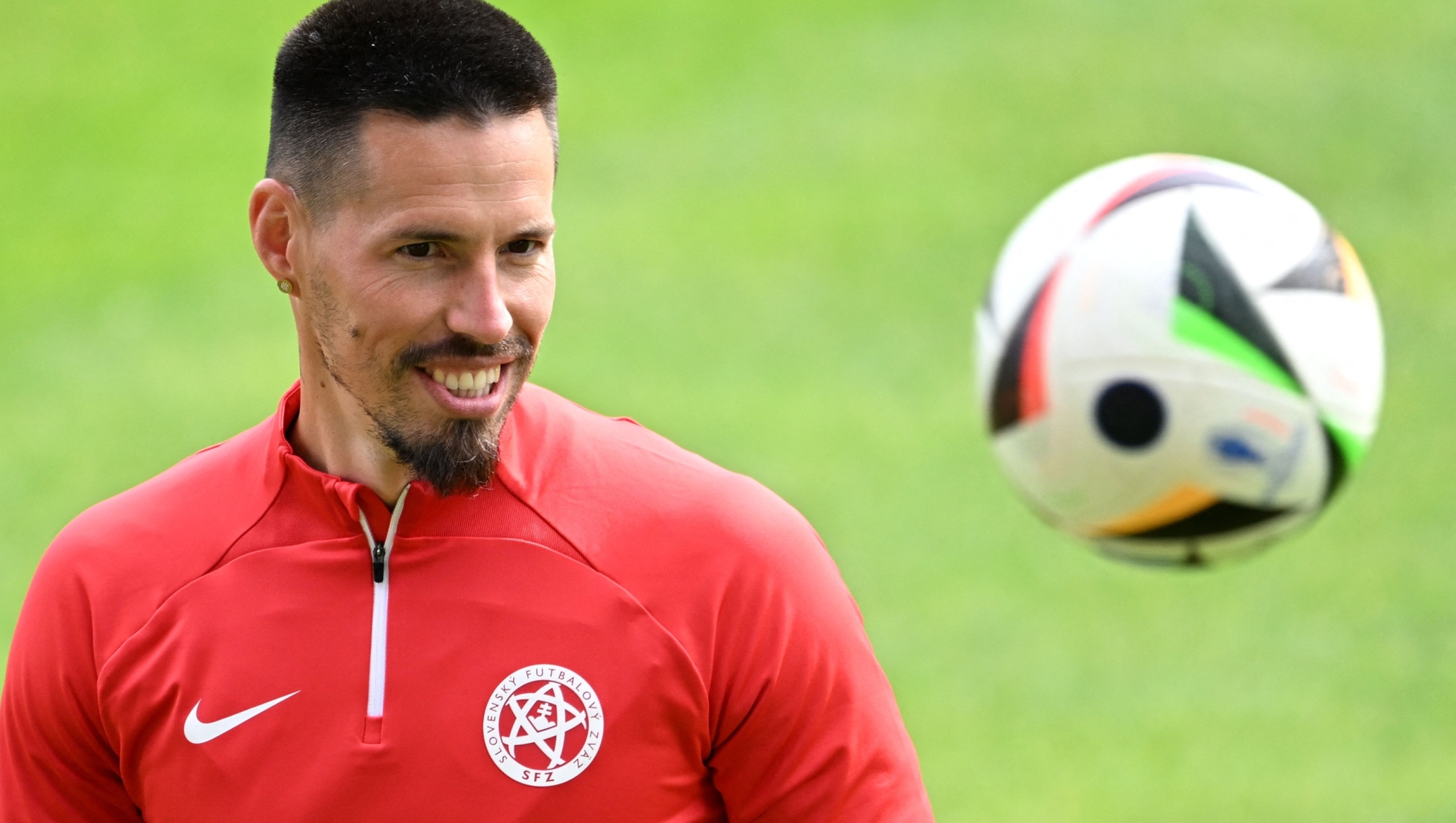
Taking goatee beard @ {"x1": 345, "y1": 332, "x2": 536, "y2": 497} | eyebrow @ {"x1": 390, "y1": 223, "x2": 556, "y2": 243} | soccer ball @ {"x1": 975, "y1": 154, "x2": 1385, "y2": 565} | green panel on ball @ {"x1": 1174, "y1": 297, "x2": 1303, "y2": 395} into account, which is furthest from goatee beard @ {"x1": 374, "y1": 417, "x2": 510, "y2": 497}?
green panel on ball @ {"x1": 1174, "y1": 297, "x2": 1303, "y2": 395}

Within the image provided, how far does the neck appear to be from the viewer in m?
3.18

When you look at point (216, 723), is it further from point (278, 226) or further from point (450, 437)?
point (278, 226)

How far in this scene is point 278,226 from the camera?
3.21 meters

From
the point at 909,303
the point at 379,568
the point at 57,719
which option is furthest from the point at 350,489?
the point at 909,303

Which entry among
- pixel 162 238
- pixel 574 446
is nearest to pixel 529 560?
pixel 574 446

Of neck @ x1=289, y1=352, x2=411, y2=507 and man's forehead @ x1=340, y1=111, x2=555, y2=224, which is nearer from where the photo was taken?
man's forehead @ x1=340, y1=111, x2=555, y2=224

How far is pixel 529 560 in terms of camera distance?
311 centimetres

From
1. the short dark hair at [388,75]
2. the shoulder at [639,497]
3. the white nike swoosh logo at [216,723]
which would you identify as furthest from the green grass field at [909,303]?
the short dark hair at [388,75]

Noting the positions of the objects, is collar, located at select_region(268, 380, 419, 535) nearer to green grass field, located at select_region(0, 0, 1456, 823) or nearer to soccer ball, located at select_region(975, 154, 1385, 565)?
soccer ball, located at select_region(975, 154, 1385, 565)

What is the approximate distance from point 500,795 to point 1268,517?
4.61 ft

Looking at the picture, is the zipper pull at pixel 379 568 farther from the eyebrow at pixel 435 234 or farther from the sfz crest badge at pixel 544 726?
the eyebrow at pixel 435 234

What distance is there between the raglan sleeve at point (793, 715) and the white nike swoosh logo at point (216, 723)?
71 centimetres

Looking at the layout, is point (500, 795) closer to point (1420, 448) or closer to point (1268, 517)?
point (1268, 517)

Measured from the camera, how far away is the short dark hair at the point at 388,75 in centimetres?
301
